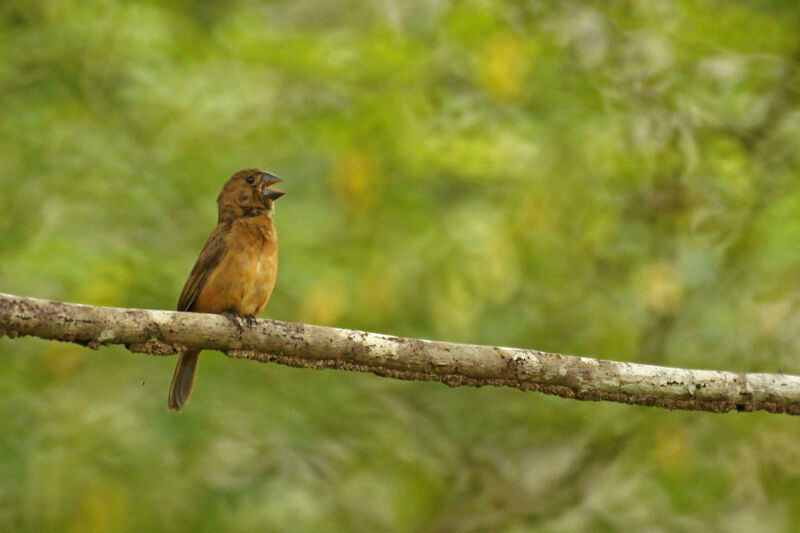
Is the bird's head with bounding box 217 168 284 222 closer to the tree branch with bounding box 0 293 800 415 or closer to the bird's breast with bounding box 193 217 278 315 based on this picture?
the bird's breast with bounding box 193 217 278 315

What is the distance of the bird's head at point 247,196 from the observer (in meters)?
4.91

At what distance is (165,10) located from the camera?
6441 mm

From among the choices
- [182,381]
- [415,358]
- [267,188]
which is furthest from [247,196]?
[415,358]

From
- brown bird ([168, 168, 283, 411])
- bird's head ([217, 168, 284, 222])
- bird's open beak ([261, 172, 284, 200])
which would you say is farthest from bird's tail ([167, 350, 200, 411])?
bird's open beak ([261, 172, 284, 200])

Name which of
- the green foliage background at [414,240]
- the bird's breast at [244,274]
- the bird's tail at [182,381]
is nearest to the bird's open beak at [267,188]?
the bird's breast at [244,274]

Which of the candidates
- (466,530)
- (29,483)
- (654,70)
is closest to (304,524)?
(466,530)

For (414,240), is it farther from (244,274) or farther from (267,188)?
(244,274)

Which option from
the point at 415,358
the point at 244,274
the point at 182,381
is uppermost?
the point at 244,274

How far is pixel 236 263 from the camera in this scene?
A: 4551mm

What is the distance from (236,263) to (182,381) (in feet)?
2.16

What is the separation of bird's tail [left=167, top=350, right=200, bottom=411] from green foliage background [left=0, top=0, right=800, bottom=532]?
443mm

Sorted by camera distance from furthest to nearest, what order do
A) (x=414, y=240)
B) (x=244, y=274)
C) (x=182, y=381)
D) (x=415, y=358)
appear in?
(x=414, y=240) → (x=182, y=381) → (x=244, y=274) → (x=415, y=358)

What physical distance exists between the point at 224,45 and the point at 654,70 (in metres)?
2.66

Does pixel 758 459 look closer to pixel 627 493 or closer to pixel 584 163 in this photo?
pixel 627 493
